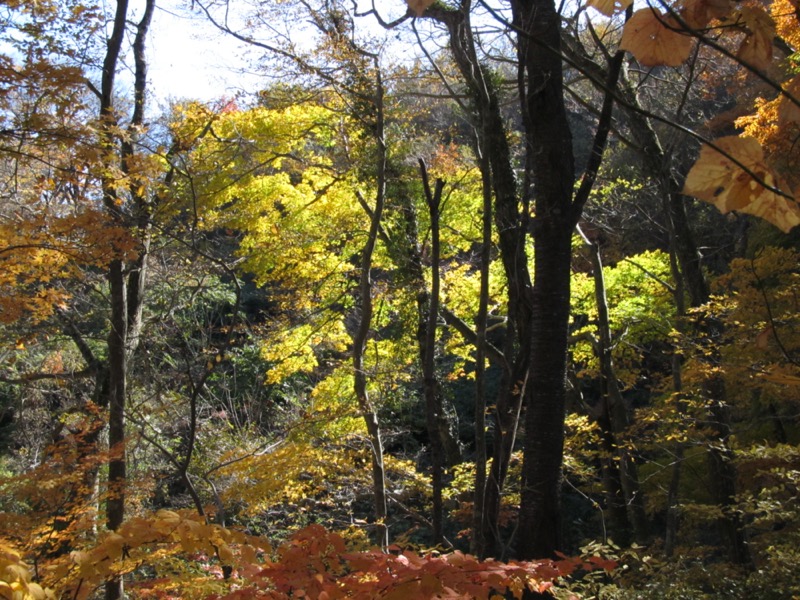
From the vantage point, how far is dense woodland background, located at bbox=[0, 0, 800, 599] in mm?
2770

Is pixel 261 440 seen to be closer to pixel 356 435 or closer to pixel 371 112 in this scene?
pixel 356 435

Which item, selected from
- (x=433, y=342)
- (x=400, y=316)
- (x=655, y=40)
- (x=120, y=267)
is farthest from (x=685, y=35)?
(x=400, y=316)

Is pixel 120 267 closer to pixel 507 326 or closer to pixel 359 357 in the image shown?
pixel 359 357

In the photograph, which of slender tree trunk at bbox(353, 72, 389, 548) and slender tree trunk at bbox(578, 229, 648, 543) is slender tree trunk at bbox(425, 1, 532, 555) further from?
slender tree trunk at bbox(578, 229, 648, 543)

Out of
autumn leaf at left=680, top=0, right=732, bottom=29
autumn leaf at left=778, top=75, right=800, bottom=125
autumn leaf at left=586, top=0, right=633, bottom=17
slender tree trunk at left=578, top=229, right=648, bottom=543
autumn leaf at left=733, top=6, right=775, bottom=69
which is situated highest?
autumn leaf at left=586, top=0, right=633, bottom=17

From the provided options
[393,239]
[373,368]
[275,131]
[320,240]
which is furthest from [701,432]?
[275,131]

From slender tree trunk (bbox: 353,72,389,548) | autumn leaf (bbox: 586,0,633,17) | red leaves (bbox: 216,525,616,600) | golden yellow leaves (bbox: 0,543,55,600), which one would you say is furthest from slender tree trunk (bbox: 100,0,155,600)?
autumn leaf (bbox: 586,0,633,17)

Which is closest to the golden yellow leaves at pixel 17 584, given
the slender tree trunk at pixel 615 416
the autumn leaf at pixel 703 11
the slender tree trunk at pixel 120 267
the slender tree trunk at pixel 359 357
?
the autumn leaf at pixel 703 11

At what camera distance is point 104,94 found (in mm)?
7500

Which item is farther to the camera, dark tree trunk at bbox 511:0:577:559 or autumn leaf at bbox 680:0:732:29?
dark tree trunk at bbox 511:0:577:559

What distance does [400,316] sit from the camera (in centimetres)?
1040

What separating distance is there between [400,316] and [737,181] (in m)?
9.82

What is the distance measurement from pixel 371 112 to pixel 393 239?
2.06 meters

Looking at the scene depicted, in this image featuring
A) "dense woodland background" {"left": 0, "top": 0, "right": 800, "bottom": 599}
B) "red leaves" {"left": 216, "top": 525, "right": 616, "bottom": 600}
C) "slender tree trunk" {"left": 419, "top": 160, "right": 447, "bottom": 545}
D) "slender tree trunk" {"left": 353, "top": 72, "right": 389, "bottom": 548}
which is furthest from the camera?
"slender tree trunk" {"left": 353, "top": 72, "right": 389, "bottom": 548}
